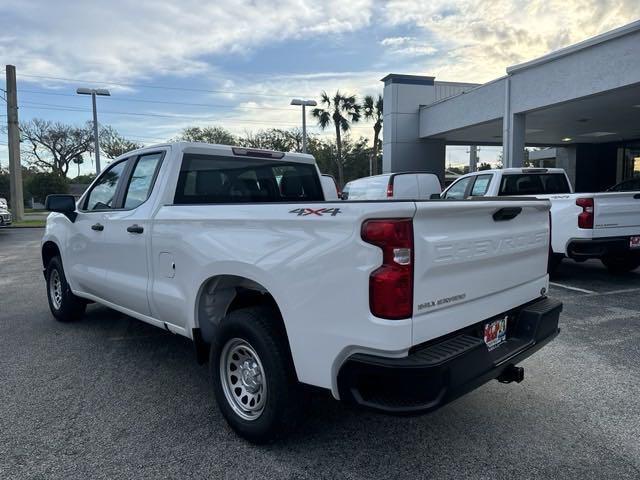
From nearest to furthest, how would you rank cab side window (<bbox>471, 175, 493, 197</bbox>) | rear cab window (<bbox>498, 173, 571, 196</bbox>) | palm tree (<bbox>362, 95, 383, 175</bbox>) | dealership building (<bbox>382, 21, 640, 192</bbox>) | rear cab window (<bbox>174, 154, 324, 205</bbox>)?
rear cab window (<bbox>174, 154, 324, 205</bbox>)
rear cab window (<bbox>498, 173, 571, 196</bbox>)
cab side window (<bbox>471, 175, 493, 197</bbox>)
dealership building (<bbox>382, 21, 640, 192</bbox>)
palm tree (<bbox>362, 95, 383, 175</bbox>)

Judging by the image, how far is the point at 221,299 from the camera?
3.57 metres

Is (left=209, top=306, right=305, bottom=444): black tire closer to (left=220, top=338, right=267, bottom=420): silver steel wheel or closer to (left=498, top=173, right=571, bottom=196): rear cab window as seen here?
(left=220, top=338, right=267, bottom=420): silver steel wheel

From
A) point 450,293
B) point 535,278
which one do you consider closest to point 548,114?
point 535,278

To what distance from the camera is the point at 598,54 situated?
12398 millimetres

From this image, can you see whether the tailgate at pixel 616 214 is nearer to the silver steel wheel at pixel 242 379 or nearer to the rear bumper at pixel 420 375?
the rear bumper at pixel 420 375

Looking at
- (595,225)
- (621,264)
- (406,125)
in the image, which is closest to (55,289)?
(595,225)

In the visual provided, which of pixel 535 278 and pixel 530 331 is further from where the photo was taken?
pixel 535 278

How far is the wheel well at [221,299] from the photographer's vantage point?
326 cm

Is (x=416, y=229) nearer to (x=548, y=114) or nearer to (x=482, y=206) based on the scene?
(x=482, y=206)

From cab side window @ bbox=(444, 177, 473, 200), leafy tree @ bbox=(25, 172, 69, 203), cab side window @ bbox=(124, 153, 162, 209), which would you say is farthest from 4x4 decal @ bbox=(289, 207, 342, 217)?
leafy tree @ bbox=(25, 172, 69, 203)

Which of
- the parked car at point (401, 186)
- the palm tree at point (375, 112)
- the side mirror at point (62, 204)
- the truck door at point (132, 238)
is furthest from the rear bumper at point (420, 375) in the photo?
the palm tree at point (375, 112)

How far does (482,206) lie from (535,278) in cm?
98

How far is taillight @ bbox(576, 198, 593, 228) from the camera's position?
7.12 m

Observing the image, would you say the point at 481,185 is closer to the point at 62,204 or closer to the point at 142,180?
the point at 142,180
